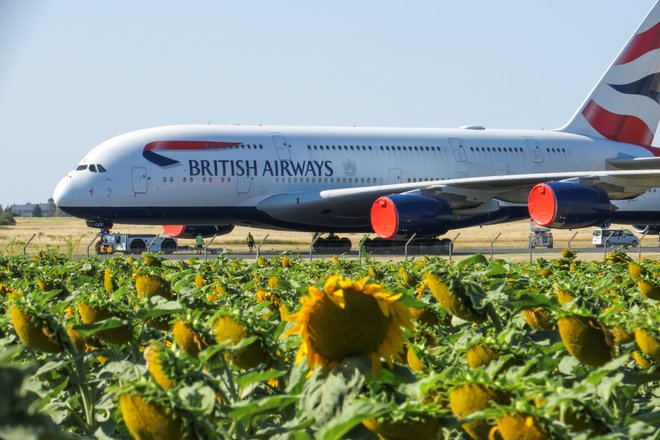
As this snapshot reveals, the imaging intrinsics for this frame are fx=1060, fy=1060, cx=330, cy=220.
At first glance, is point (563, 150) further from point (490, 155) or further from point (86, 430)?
point (86, 430)

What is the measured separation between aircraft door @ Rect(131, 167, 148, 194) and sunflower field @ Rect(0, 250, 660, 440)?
903 inches

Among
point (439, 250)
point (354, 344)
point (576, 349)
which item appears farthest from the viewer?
point (439, 250)

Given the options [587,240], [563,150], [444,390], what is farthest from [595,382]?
[587,240]

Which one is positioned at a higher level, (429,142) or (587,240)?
(429,142)

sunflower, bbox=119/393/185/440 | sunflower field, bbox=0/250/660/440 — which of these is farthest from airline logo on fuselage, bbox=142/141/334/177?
sunflower, bbox=119/393/185/440

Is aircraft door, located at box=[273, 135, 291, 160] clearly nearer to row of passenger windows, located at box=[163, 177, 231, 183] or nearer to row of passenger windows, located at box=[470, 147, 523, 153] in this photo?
row of passenger windows, located at box=[163, 177, 231, 183]

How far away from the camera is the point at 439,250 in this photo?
93.7 ft

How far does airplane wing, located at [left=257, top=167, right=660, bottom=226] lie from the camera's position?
2791 cm

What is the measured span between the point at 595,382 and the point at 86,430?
1.23m

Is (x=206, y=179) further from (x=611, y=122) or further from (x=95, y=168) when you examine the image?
(x=611, y=122)

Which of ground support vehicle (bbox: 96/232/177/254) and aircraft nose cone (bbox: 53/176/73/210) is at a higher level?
aircraft nose cone (bbox: 53/176/73/210)

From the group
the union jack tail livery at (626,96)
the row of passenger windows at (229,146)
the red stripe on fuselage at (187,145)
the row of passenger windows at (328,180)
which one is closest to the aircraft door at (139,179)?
the red stripe on fuselage at (187,145)

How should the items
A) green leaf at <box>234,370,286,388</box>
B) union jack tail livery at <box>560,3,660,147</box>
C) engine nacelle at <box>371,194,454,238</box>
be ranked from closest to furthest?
green leaf at <box>234,370,286,388</box>
engine nacelle at <box>371,194,454,238</box>
union jack tail livery at <box>560,3,660,147</box>

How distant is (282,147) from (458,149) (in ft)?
19.9
